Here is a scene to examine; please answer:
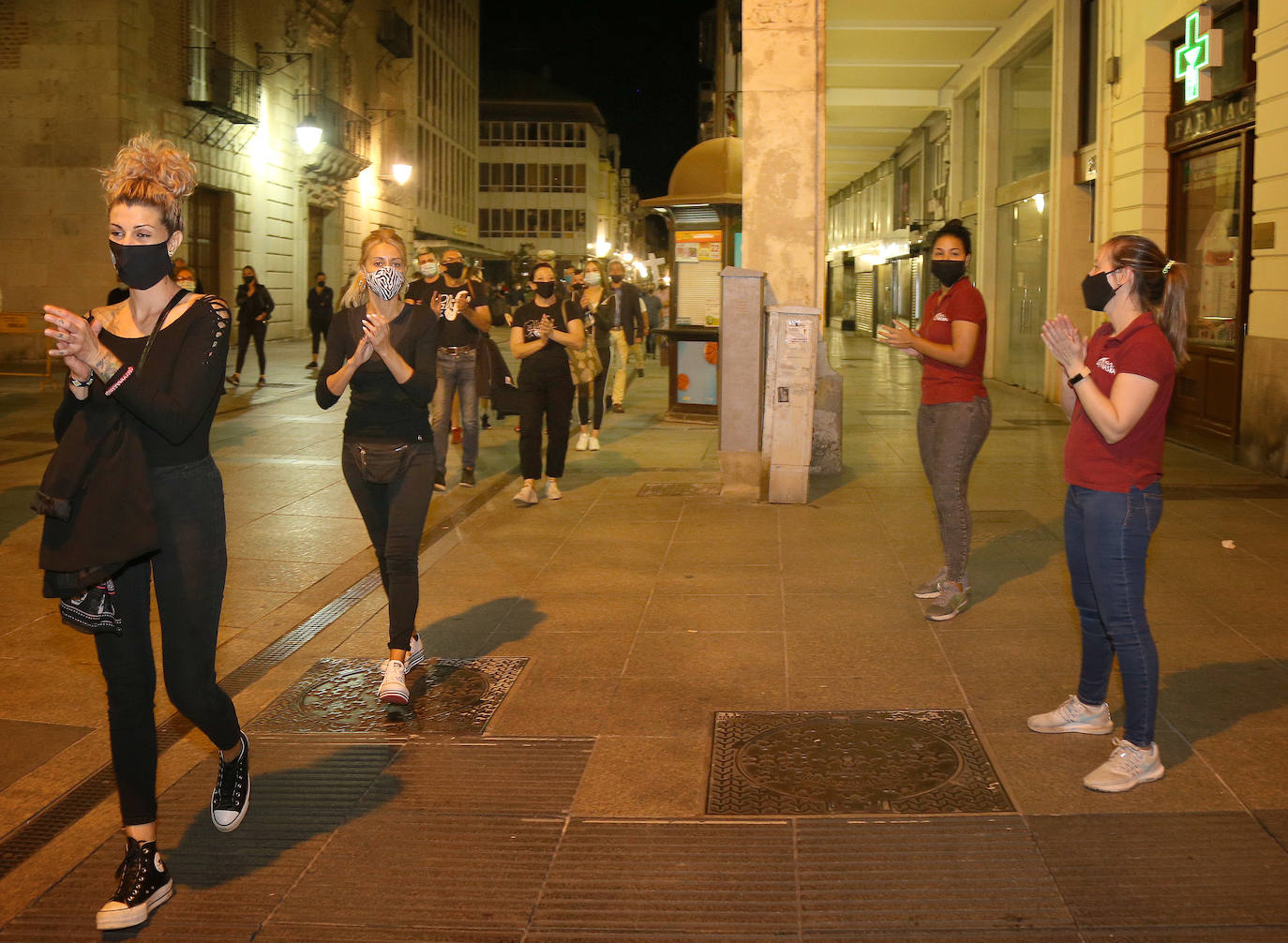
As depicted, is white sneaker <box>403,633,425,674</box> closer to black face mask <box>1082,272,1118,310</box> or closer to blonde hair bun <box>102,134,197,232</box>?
blonde hair bun <box>102,134,197,232</box>

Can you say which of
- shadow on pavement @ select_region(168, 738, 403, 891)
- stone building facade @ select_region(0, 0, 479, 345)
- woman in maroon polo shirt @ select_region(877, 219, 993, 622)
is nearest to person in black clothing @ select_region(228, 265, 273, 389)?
stone building facade @ select_region(0, 0, 479, 345)

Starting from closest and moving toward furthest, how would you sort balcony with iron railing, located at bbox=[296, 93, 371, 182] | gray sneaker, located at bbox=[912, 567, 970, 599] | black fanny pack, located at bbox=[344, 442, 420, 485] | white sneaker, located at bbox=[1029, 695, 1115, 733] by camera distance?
1. white sneaker, located at bbox=[1029, 695, 1115, 733]
2. black fanny pack, located at bbox=[344, 442, 420, 485]
3. gray sneaker, located at bbox=[912, 567, 970, 599]
4. balcony with iron railing, located at bbox=[296, 93, 371, 182]

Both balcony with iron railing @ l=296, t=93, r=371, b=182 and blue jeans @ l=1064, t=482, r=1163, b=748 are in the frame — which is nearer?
blue jeans @ l=1064, t=482, r=1163, b=748

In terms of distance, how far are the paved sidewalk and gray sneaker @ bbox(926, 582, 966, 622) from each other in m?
0.06

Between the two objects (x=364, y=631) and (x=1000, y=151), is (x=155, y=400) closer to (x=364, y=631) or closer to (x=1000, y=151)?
(x=364, y=631)

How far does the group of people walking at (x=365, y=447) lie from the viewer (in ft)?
11.4

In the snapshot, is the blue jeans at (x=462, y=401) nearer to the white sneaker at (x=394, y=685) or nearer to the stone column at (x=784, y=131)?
the stone column at (x=784, y=131)

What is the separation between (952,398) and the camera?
639 centimetres

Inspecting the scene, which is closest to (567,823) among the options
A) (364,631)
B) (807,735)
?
(807,735)

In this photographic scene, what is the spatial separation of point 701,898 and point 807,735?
4.39ft

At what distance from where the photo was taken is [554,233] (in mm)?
95125

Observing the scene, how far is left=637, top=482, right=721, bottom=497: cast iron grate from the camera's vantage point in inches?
404

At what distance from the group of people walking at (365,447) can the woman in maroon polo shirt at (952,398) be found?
12mm

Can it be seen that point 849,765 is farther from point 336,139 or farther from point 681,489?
point 336,139
